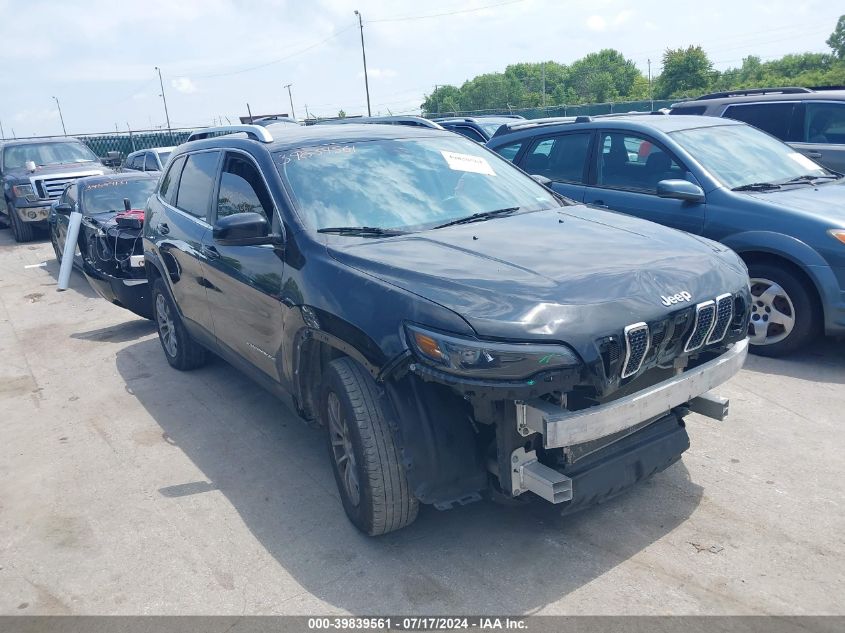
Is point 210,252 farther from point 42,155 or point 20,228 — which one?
point 42,155

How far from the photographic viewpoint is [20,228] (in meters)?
15.5

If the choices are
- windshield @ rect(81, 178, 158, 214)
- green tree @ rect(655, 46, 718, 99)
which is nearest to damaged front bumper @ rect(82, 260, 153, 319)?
windshield @ rect(81, 178, 158, 214)

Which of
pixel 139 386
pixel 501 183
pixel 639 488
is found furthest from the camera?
pixel 139 386

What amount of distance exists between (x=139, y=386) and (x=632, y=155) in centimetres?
473

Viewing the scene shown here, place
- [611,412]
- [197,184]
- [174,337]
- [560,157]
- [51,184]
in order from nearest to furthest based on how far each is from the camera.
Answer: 1. [611,412]
2. [197,184]
3. [174,337]
4. [560,157]
5. [51,184]

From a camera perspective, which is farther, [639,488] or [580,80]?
[580,80]

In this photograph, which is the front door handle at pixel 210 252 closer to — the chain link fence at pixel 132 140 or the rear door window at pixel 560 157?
the rear door window at pixel 560 157

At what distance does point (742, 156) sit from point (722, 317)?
3.60 metres

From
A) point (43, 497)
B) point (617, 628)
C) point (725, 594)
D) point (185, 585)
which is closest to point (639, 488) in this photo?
point (725, 594)

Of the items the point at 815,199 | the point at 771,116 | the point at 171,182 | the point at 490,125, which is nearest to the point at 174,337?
the point at 171,182

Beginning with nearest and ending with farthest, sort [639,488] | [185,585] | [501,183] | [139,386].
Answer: [185,585] < [639,488] < [501,183] < [139,386]

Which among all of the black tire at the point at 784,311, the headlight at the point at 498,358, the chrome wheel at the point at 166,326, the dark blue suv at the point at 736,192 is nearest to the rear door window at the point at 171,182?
the chrome wheel at the point at 166,326

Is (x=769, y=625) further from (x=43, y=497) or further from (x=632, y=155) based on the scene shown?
(x=632, y=155)

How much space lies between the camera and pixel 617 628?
2744 mm
